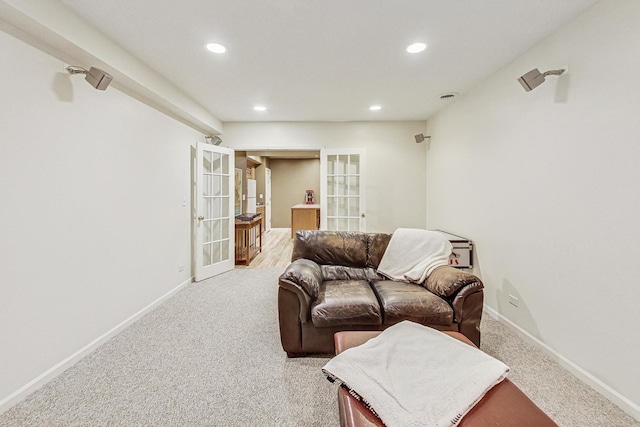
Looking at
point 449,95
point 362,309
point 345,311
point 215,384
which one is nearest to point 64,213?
point 215,384

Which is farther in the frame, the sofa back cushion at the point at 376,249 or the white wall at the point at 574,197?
the sofa back cushion at the point at 376,249

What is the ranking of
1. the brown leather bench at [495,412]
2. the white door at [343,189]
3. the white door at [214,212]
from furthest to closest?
the white door at [343,189] → the white door at [214,212] → the brown leather bench at [495,412]

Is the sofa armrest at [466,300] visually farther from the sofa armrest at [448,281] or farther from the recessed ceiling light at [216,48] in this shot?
the recessed ceiling light at [216,48]

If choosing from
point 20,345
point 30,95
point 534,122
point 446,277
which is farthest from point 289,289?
point 534,122

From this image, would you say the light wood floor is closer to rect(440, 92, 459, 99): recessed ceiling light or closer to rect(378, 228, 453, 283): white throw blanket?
rect(378, 228, 453, 283): white throw blanket

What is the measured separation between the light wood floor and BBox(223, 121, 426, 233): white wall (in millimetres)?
1949

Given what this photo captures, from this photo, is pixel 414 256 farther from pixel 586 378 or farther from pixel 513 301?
pixel 586 378

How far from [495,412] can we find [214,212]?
160 inches

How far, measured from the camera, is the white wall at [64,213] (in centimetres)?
166

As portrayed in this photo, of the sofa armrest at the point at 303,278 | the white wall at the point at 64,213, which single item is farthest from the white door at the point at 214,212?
the sofa armrest at the point at 303,278

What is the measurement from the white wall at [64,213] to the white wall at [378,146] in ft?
6.06

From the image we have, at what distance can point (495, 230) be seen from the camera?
9.08 ft

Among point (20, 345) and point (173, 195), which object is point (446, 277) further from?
point (173, 195)

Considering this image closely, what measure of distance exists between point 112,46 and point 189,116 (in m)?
1.36
